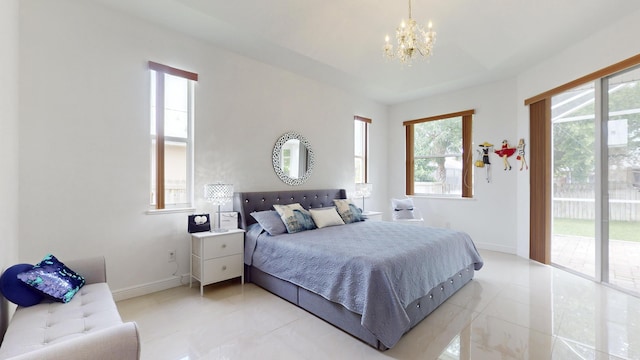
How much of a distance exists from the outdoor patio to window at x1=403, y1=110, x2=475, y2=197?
1490 mm

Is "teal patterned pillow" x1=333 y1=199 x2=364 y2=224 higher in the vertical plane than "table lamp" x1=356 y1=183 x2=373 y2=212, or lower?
lower

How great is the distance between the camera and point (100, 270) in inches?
84.0

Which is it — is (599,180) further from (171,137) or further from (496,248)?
(171,137)

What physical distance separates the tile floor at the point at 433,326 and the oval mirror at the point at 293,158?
169 cm

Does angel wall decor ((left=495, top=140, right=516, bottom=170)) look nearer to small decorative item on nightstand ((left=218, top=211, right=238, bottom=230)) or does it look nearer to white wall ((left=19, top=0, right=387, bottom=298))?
white wall ((left=19, top=0, right=387, bottom=298))

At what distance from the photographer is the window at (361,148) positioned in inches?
217

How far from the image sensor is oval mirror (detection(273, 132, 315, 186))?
413 centimetres

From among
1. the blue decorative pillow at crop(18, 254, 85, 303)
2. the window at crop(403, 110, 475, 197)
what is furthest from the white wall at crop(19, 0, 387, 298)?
the window at crop(403, 110, 475, 197)

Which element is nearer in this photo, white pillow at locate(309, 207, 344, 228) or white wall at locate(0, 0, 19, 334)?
white wall at locate(0, 0, 19, 334)

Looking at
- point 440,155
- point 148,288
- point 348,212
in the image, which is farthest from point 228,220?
point 440,155

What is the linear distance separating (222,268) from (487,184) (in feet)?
14.3

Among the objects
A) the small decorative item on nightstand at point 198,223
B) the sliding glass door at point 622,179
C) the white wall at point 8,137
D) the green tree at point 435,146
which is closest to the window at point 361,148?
the green tree at point 435,146

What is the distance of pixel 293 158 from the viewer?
171 inches

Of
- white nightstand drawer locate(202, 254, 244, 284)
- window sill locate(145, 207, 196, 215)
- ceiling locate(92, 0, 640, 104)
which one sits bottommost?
white nightstand drawer locate(202, 254, 244, 284)
